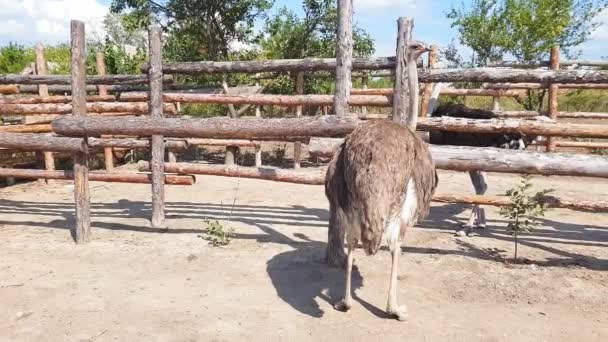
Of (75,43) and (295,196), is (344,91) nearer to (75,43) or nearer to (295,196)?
(75,43)

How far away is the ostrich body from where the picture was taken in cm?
278

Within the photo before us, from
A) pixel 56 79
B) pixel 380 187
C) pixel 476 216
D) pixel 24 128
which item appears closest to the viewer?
pixel 380 187

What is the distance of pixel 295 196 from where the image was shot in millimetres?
6715

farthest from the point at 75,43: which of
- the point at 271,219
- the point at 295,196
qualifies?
the point at 295,196

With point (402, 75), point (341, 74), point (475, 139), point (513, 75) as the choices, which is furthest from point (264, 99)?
point (513, 75)

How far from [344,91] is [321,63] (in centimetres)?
61

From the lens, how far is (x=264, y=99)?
7109mm

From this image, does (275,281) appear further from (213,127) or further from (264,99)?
(264,99)

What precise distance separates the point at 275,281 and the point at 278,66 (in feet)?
6.50

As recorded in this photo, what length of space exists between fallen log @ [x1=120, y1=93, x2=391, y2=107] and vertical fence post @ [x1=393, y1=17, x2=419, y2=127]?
160 cm

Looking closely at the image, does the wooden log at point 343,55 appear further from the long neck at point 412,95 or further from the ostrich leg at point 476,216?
the ostrich leg at point 476,216

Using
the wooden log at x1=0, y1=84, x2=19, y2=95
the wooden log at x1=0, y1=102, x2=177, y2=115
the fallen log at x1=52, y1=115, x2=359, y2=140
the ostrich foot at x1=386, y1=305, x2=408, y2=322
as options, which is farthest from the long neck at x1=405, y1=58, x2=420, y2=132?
the wooden log at x1=0, y1=84, x2=19, y2=95

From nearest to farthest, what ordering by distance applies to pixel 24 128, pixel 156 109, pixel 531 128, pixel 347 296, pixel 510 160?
pixel 347 296 < pixel 510 160 < pixel 531 128 < pixel 156 109 < pixel 24 128

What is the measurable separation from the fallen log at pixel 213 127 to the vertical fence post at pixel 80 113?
0.16 m
